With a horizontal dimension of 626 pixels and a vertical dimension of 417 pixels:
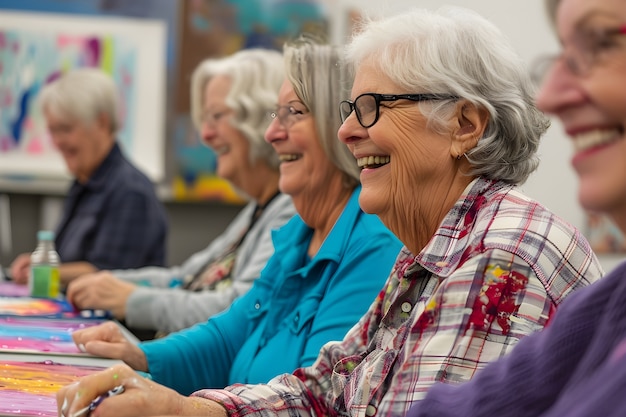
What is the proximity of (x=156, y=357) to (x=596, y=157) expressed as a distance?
1.51 m

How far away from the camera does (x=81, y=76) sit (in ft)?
14.3

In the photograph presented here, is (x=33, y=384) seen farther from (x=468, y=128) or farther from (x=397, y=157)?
(x=468, y=128)

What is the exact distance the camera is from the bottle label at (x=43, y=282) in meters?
3.28

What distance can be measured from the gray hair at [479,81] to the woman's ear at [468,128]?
1 cm

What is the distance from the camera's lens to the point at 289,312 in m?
2.10

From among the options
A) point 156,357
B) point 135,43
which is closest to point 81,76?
point 135,43

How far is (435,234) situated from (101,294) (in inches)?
72.0

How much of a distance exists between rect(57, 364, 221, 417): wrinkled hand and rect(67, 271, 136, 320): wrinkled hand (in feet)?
5.01

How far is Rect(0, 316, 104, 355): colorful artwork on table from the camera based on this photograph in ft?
7.06

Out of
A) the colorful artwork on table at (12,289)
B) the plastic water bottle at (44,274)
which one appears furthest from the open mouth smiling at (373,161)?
the colorful artwork on table at (12,289)

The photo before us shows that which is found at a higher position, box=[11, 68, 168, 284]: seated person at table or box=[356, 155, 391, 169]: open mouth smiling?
box=[356, 155, 391, 169]: open mouth smiling

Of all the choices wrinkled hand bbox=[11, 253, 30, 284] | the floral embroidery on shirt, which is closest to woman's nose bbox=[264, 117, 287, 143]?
the floral embroidery on shirt

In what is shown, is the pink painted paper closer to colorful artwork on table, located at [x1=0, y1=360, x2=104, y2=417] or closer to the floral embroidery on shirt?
colorful artwork on table, located at [x1=0, y1=360, x2=104, y2=417]

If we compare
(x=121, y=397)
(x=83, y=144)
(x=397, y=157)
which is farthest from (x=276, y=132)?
(x=83, y=144)
